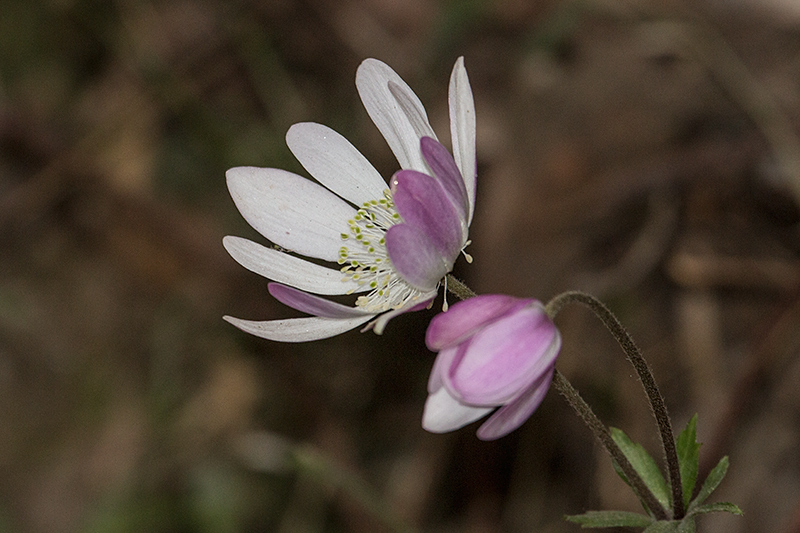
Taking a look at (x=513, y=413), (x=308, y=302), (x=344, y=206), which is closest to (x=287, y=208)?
(x=344, y=206)

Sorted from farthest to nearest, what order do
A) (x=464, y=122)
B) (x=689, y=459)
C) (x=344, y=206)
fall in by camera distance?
(x=344, y=206)
(x=689, y=459)
(x=464, y=122)

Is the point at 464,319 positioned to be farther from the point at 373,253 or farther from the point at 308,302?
the point at 373,253

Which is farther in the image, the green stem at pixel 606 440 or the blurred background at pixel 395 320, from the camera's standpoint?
the blurred background at pixel 395 320

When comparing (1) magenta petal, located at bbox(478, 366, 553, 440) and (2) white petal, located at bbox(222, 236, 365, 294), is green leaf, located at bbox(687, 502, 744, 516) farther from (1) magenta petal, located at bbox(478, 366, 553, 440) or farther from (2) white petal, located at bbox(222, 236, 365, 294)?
(2) white petal, located at bbox(222, 236, 365, 294)

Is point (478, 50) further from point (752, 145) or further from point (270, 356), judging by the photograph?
point (270, 356)

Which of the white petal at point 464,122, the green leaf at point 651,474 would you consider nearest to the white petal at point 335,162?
the white petal at point 464,122

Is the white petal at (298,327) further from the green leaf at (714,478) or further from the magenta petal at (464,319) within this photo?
the green leaf at (714,478)

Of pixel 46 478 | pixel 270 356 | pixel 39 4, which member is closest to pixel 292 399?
pixel 270 356
